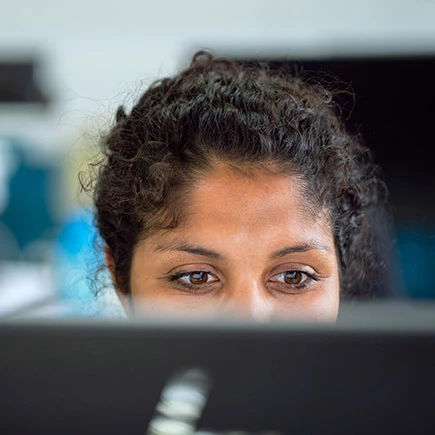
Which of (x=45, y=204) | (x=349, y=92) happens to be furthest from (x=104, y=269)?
(x=45, y=204)

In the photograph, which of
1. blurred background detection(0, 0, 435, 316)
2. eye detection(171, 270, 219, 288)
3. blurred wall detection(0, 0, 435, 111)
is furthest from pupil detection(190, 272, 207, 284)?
blurred wall detection(0, 0, 435, 111)

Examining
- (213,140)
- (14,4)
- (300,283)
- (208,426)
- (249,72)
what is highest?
(14,4)

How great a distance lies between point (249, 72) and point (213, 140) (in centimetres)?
18

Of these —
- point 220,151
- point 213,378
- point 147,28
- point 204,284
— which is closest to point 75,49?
point 147,28

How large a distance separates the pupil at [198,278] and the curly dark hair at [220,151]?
7 centimetres

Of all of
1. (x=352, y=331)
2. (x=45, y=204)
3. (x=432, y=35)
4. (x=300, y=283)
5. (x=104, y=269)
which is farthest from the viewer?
(x=432, y=35)

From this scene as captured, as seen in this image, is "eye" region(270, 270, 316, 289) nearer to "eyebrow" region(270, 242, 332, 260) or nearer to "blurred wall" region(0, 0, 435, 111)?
"eyebrow" region(270, 242, 332, 260)

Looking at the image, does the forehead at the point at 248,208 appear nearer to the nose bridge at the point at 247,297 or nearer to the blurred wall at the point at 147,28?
the nose bridge at the point at 247,297

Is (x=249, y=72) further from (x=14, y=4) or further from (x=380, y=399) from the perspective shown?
(x=14, y=4)

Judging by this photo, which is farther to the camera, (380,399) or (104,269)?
(104,269)

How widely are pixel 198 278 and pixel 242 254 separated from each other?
5 centimetres

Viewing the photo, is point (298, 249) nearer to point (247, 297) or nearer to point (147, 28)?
point (247, 297)

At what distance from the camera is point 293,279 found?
0.59 m

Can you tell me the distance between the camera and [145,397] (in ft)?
0.91
